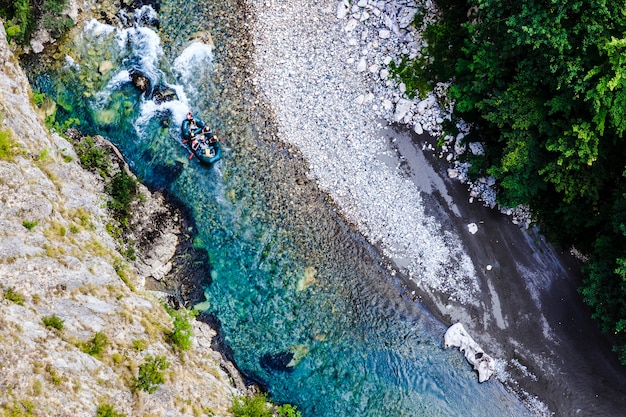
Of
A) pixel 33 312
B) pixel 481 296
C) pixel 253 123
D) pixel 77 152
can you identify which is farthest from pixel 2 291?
pixel 481 296

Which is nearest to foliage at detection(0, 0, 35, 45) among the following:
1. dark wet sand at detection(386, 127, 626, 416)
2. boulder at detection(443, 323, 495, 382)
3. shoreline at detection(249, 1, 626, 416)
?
shoreline at detection(249, 1, 626, 416)

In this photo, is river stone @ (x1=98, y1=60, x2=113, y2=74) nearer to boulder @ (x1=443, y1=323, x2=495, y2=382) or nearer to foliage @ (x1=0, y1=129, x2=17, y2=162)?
foliage @ (x1=0, y1=129, x2=17, y2=162)

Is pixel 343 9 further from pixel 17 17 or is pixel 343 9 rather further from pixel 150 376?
pixel 150 376

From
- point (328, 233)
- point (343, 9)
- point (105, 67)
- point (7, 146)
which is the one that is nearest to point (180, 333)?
point (328, 233)

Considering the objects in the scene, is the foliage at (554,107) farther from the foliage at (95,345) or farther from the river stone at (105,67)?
the foliage at (95,345)

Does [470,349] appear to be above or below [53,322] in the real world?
above

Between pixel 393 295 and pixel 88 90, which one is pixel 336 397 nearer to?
pixel 393 295
